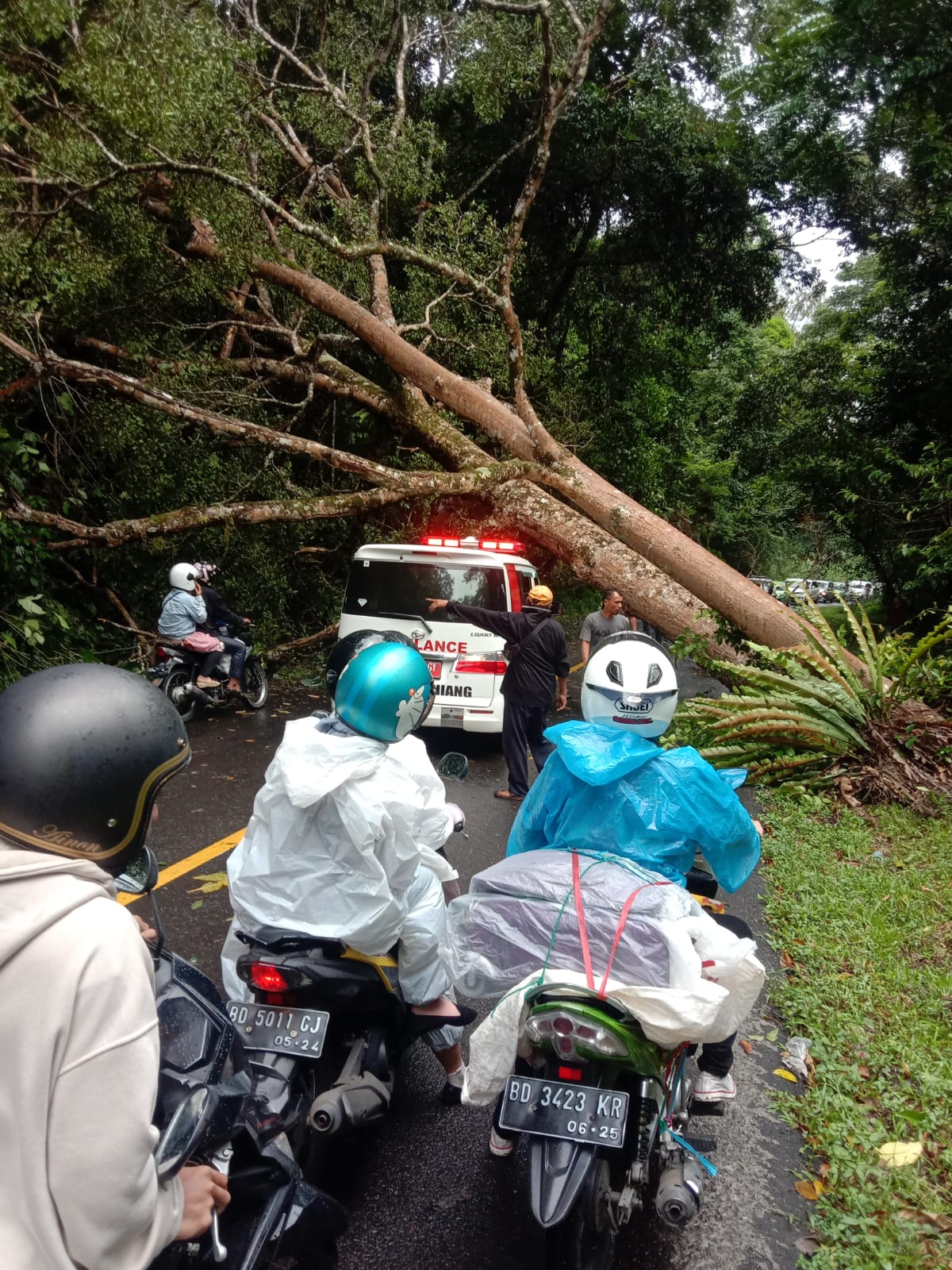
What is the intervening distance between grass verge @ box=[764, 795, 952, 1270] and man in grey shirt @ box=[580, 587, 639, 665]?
3.78m

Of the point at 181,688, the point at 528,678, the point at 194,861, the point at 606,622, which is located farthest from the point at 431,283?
the point at 194,861

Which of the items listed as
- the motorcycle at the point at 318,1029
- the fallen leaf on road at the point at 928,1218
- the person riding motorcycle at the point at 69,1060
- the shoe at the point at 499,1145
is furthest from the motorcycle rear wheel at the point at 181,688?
the person riding motorcycle at the point at 69,1060

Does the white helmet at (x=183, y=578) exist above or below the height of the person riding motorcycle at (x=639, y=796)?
below

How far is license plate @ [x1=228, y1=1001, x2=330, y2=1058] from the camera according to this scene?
8.52 feet

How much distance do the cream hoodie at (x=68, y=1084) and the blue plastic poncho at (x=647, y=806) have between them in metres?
1.69

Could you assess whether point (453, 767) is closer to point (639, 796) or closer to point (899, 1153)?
point (639, 796)

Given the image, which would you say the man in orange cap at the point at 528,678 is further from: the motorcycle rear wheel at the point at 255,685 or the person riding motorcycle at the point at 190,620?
the motorcycle rear wheel at the point at 255,685

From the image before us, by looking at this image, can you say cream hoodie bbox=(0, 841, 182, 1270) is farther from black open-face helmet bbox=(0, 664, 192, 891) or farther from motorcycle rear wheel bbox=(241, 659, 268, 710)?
motorcycle rear wheel bbox=(241, 659, 268, 710)

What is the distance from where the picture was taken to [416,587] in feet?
27.7

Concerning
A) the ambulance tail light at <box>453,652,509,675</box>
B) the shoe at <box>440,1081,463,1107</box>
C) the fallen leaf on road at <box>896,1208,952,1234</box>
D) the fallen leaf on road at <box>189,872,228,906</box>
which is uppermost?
the fallen leaf on road at <box>896,1208,952,1234</box>

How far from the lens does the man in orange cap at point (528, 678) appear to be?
709 cm

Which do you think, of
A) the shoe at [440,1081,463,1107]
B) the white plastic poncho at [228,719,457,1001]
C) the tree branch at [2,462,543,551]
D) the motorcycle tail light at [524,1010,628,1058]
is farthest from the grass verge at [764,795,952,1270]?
the tree branch at [2,462,543,551]

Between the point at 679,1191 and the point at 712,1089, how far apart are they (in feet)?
1.69

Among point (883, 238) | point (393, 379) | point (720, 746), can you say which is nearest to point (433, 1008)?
point (720, 746)
